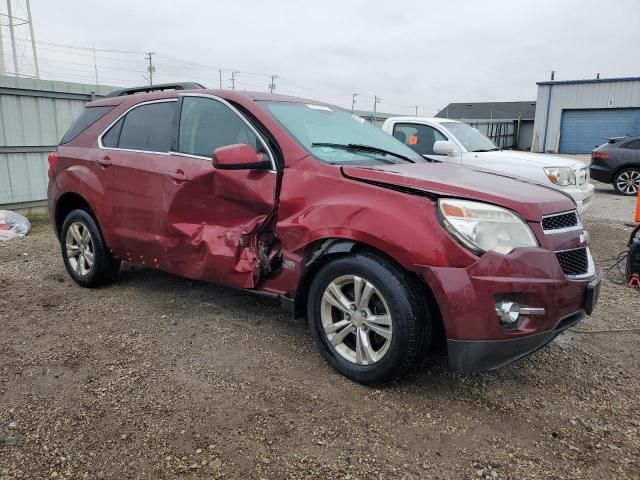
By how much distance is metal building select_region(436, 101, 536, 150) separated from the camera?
93.6ft

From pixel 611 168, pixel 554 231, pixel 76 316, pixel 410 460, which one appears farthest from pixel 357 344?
pixel 611 168

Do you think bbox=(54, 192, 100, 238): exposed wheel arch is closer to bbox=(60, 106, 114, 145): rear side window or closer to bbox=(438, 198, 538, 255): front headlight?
bbox=(60, 106, 114, 145): rear side window

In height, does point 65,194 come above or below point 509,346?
above

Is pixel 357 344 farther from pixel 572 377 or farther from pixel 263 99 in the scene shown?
pixel 263 99

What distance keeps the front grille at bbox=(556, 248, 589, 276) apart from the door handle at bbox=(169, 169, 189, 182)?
254 cm

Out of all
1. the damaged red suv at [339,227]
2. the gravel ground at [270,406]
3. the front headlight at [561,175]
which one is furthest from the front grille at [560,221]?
the front headlight at [561,175]

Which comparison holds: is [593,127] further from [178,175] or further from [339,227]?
[339,227]

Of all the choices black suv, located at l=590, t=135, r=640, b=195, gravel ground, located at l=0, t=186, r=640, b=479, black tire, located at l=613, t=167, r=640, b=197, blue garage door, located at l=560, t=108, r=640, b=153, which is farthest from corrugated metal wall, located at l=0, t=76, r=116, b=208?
blue garage door, located at l=560, t=108, r=640, b=153

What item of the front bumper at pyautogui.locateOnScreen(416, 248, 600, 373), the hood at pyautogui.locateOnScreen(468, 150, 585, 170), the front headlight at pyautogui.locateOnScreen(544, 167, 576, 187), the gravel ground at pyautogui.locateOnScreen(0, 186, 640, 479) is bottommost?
the gravel ground at pyautogui.locateOnScreen(0, 186, 640, 479)

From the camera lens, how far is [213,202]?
3648mm

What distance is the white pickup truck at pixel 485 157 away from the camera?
288 inches

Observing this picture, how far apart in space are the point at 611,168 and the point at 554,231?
1157 centimetres

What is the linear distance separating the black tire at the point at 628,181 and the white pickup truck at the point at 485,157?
5470 mm

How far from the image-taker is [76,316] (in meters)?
4.12
